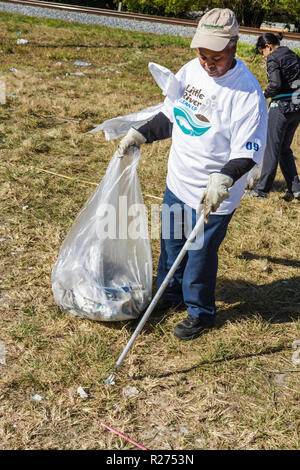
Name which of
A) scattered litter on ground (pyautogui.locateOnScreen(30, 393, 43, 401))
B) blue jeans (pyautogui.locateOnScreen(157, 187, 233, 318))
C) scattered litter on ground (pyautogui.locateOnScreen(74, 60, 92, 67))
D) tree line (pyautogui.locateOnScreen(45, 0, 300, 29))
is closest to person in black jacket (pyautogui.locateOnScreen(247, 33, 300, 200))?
blue jeans (pyautogui.locateOnScreen(157, 187, 233, 318))

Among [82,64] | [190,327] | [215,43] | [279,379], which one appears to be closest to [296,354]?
[279,379]

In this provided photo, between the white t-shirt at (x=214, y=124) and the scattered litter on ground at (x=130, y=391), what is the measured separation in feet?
3.14

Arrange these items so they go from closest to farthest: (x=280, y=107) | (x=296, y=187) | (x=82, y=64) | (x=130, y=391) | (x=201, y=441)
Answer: (x=201, y=441) → (x=130, y=391) → (x=280, y=107) → (x=296, y=187) → (x=82, y=64)

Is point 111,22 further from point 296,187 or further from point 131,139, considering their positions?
point 131,139

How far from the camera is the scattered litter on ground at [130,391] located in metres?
2.22

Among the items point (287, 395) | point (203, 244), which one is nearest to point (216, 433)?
point (287, 395)

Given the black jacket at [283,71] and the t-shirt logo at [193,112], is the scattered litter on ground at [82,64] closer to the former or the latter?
the black jacket at [283,71]

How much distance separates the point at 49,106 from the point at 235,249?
13.0 ft

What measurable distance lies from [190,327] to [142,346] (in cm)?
29

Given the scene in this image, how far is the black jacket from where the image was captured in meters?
4.00

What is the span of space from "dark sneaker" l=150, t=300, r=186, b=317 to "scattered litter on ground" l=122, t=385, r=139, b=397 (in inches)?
23.7

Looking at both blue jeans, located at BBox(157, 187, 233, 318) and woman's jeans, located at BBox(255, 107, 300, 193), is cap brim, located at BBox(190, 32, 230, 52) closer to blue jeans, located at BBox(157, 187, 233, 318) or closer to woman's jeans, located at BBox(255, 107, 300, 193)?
blue jeans, located at BBox(157, 187, 233, 318)

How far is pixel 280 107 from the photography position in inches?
167

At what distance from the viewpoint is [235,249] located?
11.7 feet
